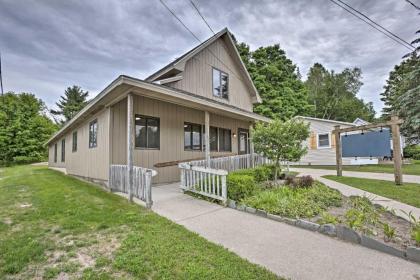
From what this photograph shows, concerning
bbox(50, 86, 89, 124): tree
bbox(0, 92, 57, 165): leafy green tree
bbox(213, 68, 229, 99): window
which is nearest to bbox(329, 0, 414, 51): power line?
bbox(213, 68, 229, 99): window

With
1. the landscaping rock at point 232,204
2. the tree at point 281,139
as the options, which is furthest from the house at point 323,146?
the landscaping rock at point 232,204

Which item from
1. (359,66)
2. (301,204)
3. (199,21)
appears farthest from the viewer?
(359,66)

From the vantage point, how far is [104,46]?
39.2ft

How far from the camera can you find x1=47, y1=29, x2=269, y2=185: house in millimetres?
7568

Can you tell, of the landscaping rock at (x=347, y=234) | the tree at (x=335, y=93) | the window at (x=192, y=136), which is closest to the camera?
the landscaping rock at (x=347, y=234)

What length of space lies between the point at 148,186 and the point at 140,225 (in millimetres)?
1422

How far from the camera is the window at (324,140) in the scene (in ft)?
57.7

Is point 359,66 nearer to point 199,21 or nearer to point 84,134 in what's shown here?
point 199,21

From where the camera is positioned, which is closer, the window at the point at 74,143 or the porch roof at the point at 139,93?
the porch roof at the point at 139,93

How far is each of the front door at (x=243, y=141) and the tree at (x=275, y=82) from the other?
33.4ft

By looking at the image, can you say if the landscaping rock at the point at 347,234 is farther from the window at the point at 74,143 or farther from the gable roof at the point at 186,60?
the window at the point at 74,143

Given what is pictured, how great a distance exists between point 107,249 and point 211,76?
1007 centimetres

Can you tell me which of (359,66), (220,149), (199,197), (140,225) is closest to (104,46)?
(220,149)

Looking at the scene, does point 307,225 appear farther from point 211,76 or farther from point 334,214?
point 211,76
